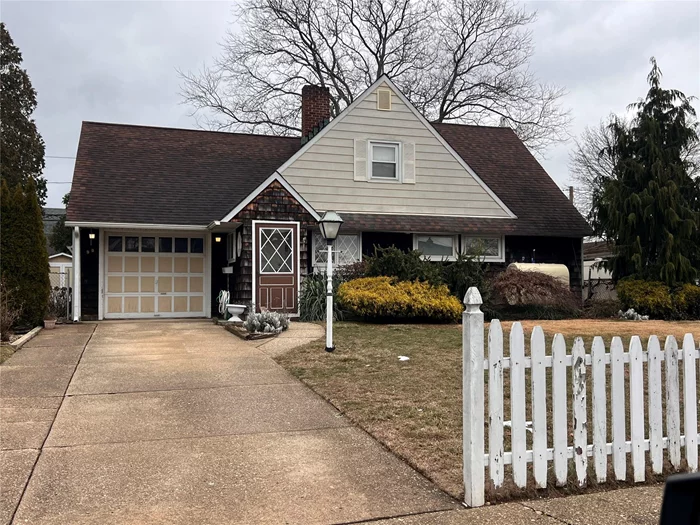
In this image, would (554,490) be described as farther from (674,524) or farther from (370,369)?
(370,369)

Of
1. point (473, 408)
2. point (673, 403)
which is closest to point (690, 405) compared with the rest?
point (673, 403)

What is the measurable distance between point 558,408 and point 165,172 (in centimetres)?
1614

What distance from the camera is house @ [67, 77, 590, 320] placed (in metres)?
15.2

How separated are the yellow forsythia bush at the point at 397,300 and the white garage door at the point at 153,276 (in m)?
4.88

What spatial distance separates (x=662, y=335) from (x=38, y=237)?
1330 centimetres

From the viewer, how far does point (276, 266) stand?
49.5ft

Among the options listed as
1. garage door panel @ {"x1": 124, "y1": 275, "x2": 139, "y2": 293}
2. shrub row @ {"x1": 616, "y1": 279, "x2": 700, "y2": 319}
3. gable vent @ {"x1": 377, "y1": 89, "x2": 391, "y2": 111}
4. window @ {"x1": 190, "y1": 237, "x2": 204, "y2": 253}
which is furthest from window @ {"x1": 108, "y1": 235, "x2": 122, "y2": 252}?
shrub row @ {"x1": 616, "y1": 279, "x2": 700, "y2": 319}

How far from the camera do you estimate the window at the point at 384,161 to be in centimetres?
1822

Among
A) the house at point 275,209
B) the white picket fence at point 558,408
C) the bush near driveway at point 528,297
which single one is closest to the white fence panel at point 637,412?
the white picket fence at point 558,408

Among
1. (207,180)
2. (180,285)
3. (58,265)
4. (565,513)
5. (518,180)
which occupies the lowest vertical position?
(565,513)

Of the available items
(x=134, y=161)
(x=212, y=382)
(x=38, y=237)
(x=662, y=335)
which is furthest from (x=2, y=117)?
(x=662, y=335)

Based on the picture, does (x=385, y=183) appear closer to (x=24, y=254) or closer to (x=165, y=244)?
(x=165, y=244)

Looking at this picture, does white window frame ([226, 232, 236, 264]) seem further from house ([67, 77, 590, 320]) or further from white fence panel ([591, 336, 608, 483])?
white fence panel ([591, 336, 608, 483])

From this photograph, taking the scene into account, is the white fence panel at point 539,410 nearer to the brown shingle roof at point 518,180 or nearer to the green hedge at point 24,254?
the green hedge at point 24,254
